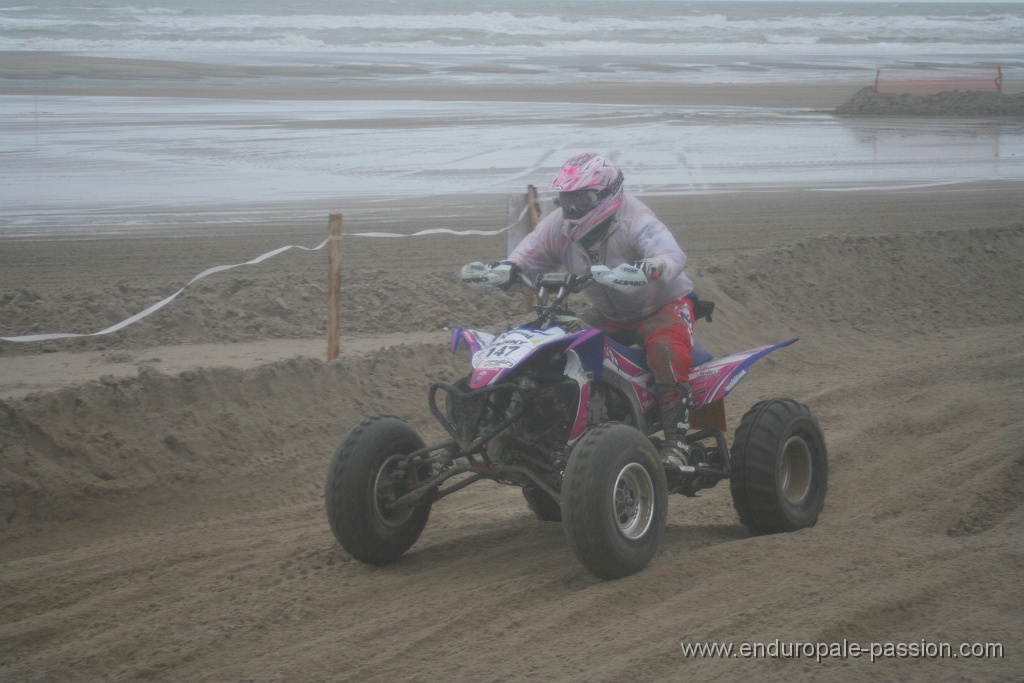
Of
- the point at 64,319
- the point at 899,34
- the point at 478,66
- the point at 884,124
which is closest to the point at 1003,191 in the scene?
the point at 884,124

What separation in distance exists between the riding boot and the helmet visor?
105 cm

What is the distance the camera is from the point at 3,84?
33062mm

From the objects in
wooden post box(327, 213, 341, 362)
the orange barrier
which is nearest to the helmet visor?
wooden post box(327, 213, 341, 362)

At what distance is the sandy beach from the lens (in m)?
4.37

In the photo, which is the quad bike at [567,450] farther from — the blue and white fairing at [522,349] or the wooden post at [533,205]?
the wooden post at [533,205]

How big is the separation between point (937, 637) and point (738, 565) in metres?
1.08

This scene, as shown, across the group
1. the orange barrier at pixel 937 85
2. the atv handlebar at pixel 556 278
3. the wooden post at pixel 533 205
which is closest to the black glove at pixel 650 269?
the atv handlebar at pixel 556 278

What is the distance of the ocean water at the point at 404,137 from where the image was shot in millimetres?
16953

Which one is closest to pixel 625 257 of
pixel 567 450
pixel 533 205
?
pixel 567 450

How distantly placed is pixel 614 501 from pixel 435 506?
6.89 ft

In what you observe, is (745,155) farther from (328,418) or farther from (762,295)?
(328,418)

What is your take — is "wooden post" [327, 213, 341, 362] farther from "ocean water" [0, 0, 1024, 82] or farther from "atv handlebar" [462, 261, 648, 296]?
"ocean water" [0, 0, 1024, 82]

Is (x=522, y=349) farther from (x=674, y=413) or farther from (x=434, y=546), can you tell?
(x=434, y=546)

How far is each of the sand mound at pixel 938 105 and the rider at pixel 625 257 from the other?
85.0 ft
